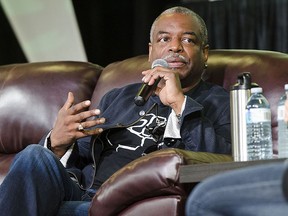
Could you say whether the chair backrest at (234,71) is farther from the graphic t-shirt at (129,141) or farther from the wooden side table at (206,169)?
the wooden side table at (206,169)

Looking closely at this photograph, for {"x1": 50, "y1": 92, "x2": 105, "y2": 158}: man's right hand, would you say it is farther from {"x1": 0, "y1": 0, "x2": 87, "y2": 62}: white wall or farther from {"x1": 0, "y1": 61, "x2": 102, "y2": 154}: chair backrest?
{"x1": 0, "y1": 0, "x2": 87, "y2": 62}: white wall

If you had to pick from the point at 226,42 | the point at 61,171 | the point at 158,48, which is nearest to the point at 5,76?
the point at 158,48

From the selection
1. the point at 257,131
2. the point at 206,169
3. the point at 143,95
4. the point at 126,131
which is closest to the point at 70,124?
the point at 126,131

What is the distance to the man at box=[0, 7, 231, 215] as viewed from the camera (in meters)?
1.99

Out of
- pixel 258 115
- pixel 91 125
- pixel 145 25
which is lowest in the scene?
pixel 145 25

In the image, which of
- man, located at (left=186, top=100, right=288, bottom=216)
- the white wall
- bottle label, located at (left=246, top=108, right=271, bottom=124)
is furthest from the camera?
the white wall

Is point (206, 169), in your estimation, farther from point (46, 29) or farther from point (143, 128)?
point (46, 29)

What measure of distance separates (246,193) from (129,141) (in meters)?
1.41

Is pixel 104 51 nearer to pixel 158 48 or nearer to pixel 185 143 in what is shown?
pixel 158 48

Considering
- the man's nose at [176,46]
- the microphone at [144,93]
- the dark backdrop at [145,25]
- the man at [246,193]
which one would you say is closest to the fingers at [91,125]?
the microphone at [144,93]

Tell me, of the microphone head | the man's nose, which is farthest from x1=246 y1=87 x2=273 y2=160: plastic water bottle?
the man's nose

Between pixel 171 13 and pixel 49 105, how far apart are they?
24.6 inches

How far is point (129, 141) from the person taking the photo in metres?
2.44

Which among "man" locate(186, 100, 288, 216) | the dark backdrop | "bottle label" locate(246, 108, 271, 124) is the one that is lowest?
the dark backdrop
